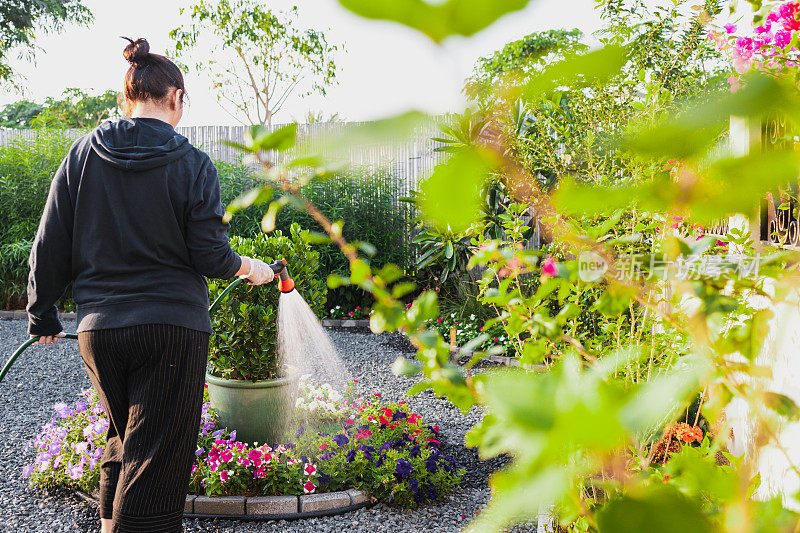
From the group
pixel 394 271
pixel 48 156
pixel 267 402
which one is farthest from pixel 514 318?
pixel 48 156

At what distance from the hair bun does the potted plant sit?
50.3 inches

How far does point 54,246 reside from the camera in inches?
67.7

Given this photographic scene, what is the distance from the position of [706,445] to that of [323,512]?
63.5 inches

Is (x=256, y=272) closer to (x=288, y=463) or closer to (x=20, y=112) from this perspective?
(x=288, y=463)

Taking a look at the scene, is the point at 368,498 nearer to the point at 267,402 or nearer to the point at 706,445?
the point at 267,402

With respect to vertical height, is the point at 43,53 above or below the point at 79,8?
below

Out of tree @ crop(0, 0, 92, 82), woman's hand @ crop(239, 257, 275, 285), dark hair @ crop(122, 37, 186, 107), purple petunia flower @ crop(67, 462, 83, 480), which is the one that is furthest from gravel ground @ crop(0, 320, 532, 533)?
tree @ crop(0, 0, 92, 82)

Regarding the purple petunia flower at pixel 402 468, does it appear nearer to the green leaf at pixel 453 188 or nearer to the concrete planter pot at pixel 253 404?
the concrete planter pot at pixel 253 404

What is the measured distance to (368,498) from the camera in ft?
9.02

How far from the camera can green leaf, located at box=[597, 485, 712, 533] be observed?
26 centimetres

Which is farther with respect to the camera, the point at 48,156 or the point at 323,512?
the point at 48,156

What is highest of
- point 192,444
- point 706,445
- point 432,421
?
point 192,444

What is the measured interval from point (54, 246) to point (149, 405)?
54 centimetres

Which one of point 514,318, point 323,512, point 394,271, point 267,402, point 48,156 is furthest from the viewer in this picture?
point 48,156
